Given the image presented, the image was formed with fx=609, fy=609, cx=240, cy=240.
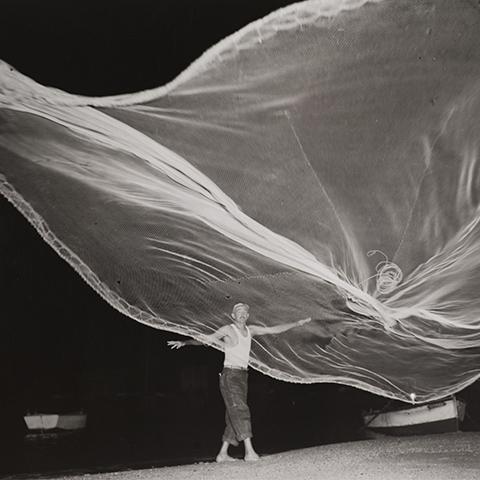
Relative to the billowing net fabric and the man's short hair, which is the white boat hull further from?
the man's short hair

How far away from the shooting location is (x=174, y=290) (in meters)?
4.84

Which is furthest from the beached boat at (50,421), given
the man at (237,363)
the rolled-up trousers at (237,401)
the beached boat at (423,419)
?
the rolled-up trousers at (237,401)

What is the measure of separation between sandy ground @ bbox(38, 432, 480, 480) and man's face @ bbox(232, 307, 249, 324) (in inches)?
44.6

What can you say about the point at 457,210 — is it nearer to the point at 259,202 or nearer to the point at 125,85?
the point at 259,202

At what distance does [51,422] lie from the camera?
14.6m

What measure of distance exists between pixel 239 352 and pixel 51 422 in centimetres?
1115

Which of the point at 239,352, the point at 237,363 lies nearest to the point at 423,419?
the point at 237,363

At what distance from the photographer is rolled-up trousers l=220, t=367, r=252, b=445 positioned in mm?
5133

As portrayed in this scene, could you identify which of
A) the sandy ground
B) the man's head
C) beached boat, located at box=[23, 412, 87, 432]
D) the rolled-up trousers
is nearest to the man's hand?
the man's head

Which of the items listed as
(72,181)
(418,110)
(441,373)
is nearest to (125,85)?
(72,181)

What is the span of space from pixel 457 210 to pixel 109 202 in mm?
2421

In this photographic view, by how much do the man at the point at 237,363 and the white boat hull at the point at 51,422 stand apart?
10.5 metres

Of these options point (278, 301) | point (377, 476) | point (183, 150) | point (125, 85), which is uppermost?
point (125, 85)

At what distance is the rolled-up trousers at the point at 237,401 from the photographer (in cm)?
513
